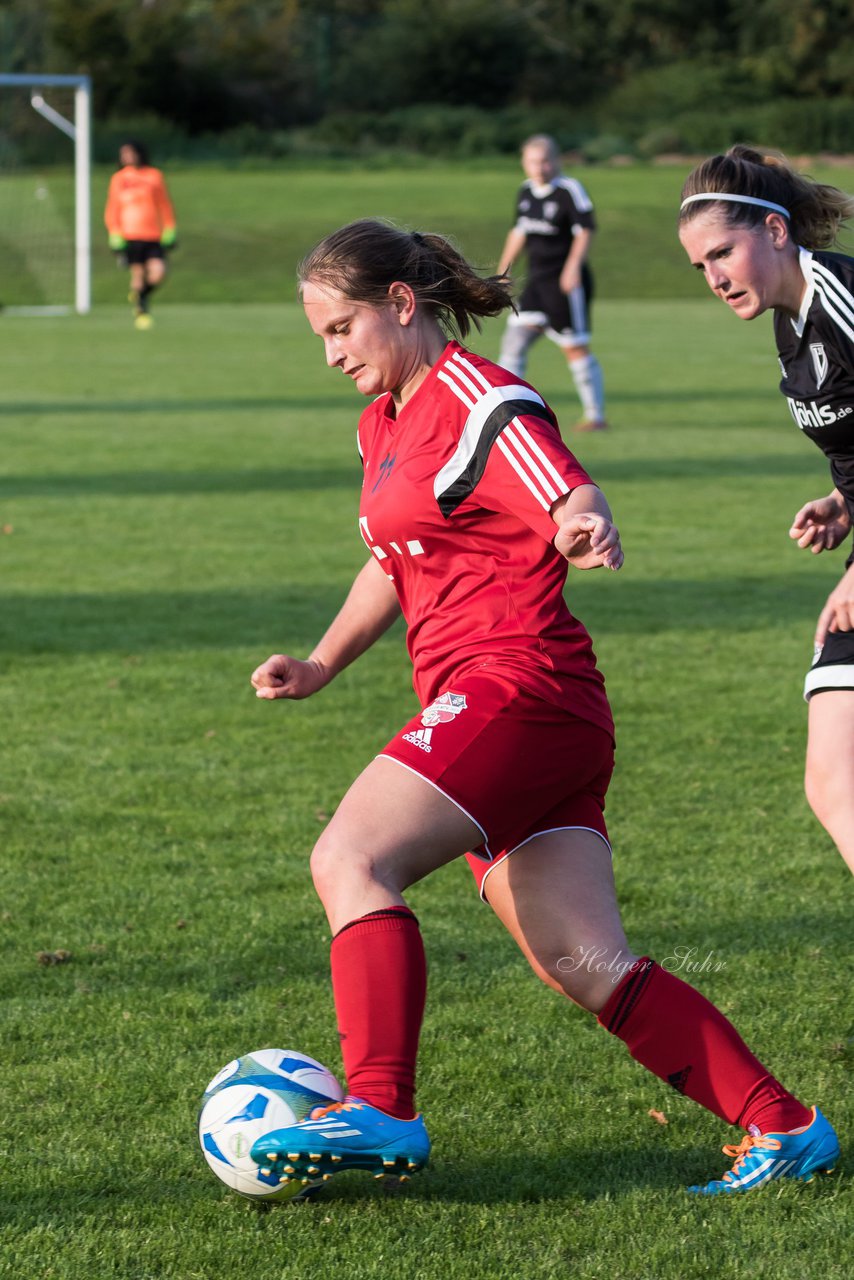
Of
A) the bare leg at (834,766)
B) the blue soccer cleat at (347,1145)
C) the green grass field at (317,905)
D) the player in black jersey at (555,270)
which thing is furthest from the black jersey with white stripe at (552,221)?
the blue soccer cleat at (347,1145)

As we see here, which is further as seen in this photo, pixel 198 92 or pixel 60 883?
pixel 198 92

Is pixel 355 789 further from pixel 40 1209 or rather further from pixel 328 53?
pixel 328 53

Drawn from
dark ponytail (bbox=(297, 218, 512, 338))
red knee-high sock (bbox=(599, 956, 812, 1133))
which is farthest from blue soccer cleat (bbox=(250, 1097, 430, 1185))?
→ dark ponytail (bbox=(297, 218, 512, 338))

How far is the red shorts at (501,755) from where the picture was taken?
300 centimetres

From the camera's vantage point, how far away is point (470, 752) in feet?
9.87

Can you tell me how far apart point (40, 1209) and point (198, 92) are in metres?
60.8

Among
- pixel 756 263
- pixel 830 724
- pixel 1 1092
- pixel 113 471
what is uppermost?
pixel 756 263

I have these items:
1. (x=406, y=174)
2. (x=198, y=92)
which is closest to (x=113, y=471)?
(x=406, y=174)

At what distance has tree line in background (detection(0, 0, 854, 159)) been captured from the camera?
5825cm

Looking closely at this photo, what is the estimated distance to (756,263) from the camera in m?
3.67

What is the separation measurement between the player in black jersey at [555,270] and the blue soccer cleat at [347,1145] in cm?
1233

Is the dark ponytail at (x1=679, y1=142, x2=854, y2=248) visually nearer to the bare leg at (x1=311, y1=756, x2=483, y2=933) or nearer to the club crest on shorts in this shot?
the club crest on shorts

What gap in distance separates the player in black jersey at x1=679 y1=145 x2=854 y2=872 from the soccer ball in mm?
1266

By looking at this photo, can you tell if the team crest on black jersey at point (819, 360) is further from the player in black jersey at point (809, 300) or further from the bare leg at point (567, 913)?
the bare leg at point (567, 913)
